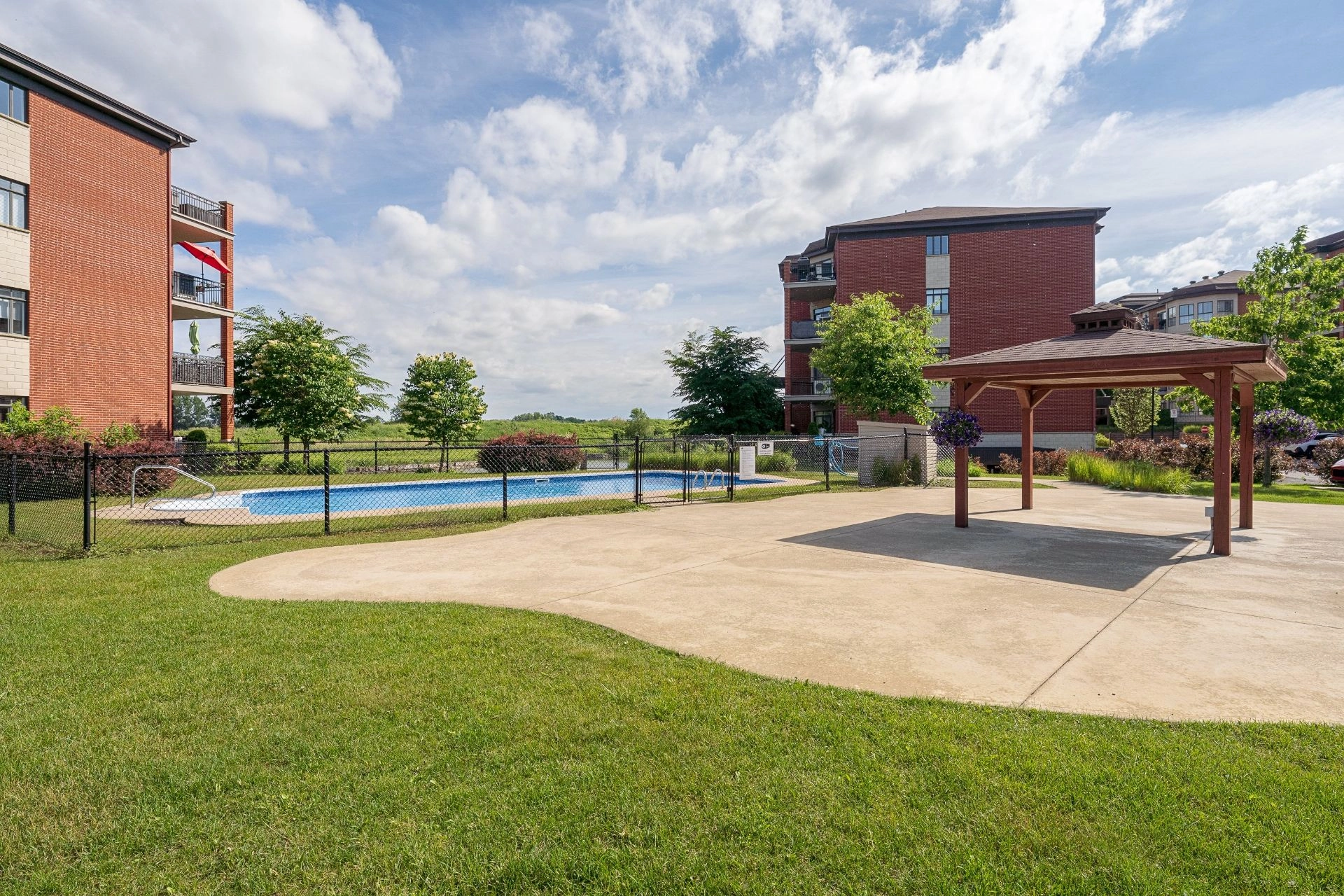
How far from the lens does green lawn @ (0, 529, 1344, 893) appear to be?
247 cm

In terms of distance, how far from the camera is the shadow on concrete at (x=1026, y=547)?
7.86 metres

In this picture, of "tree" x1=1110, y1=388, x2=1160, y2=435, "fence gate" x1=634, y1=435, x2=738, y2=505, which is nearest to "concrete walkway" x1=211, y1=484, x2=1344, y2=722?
"fence gate" x1=634, y1=435, x2=738, y2=505

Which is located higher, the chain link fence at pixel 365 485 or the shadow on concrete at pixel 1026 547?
the chain link fence at pixel 365 485

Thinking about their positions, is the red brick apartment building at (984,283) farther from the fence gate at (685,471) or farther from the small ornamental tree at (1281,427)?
the small ornamental tree at (1281,427)

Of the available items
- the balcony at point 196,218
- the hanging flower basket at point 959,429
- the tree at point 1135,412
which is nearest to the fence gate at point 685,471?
the hanging flower basket at point 959,429

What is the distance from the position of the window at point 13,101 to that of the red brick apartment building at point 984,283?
3273 centimetres

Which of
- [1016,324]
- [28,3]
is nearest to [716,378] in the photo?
[1016,324]

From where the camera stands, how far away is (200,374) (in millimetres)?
26016

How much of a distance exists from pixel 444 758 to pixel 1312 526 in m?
14.8

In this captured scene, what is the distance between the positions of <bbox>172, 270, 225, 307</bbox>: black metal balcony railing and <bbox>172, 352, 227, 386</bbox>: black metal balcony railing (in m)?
2.16

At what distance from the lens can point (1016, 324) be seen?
3703 cm

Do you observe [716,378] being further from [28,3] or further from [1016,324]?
[28,3]

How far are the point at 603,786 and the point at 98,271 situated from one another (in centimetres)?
2650

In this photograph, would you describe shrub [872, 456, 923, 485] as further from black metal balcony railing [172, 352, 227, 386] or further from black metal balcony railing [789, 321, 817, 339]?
black metal balcony railing [172, 352, 227, 386]
